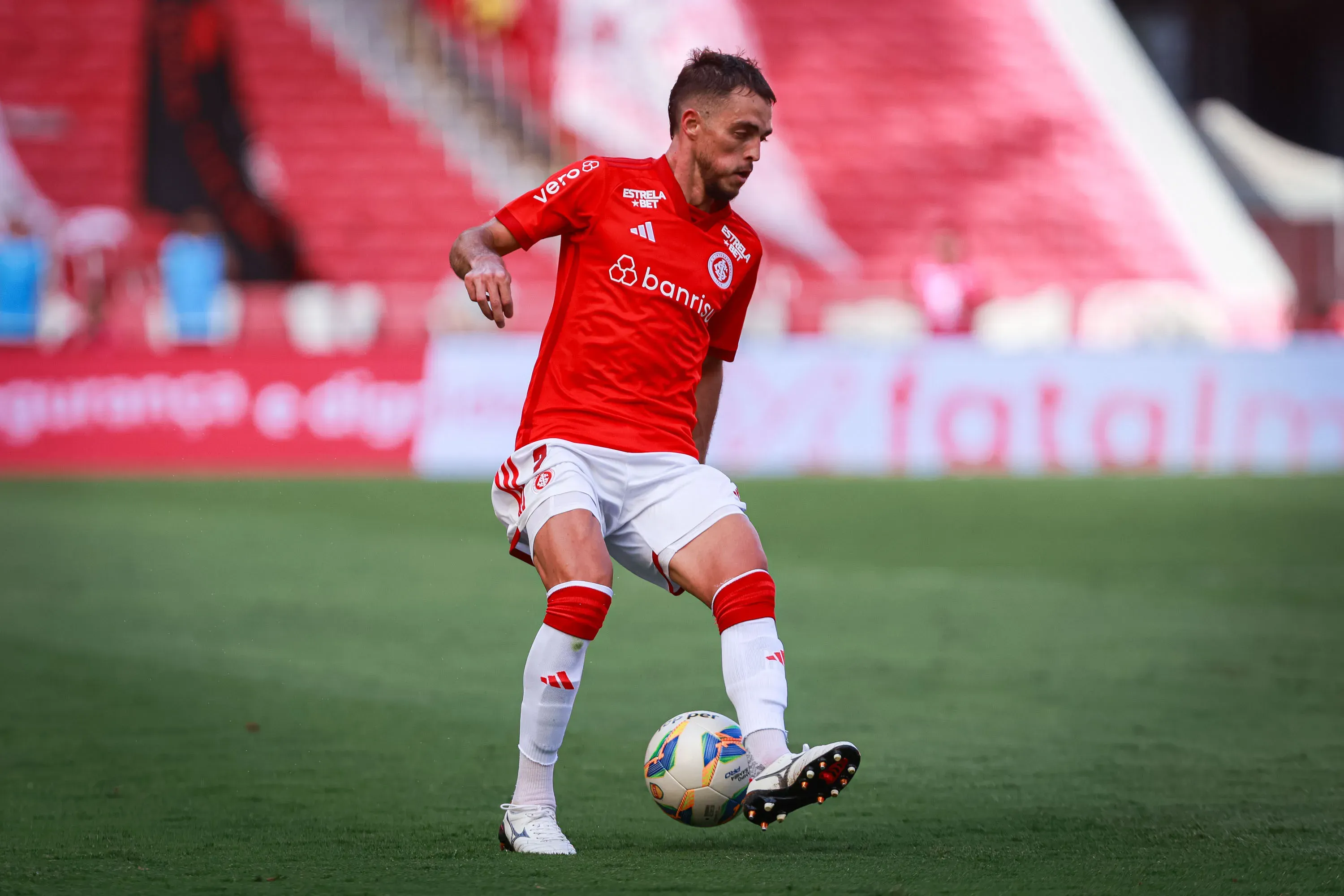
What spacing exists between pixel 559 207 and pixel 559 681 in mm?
1230

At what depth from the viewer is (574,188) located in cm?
462

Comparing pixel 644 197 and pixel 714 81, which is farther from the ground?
pixel 714 81

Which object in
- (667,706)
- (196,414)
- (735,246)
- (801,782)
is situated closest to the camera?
(801,782)

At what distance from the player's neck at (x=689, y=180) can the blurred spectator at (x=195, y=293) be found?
41.6 feet

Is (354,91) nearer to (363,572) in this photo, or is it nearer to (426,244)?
(426,244)

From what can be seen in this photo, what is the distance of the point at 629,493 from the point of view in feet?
15.0

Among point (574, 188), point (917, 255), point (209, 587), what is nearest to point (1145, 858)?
point (574, 188)

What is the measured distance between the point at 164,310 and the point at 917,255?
11.1 metres

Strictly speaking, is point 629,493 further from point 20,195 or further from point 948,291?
point 20,195

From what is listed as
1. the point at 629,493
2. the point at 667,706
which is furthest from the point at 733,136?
the point at 667,706

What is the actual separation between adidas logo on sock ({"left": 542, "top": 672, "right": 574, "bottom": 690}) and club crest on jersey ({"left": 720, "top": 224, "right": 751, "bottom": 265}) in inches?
48.5

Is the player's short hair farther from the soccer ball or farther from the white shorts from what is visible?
the soccer ball

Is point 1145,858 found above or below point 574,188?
below

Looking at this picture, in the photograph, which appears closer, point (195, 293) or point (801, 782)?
point (801, 782)
